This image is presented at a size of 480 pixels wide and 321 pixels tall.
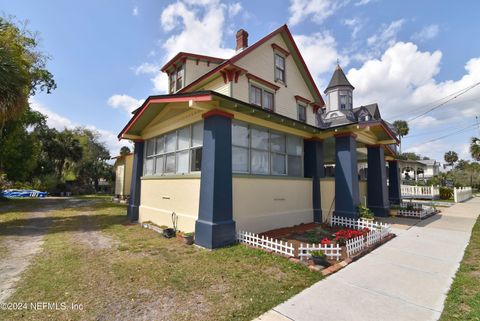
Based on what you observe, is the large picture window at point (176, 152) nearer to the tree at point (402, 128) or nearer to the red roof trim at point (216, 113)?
the red roof trim at point (216, 113)

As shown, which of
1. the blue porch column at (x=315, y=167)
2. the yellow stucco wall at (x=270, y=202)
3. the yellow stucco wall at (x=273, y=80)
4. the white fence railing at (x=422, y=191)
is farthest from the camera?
the white fence railing at (x=422, y=191)

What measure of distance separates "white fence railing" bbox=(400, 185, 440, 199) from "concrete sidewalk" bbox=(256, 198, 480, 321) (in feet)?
70.3

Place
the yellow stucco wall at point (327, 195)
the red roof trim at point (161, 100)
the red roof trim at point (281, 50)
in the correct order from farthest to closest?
the red roof trim at point (281, 50) < the yellow stucco wall at point (327, 195) < the red roof trim at point (161, 100)

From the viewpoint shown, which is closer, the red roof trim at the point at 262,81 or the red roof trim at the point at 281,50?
the red roof trim at the point at 262,81

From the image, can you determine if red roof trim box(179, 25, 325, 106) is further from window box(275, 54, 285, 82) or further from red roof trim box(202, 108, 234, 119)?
red roof trim box(202, 108, 234, 119)

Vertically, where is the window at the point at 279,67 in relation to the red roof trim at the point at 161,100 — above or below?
above

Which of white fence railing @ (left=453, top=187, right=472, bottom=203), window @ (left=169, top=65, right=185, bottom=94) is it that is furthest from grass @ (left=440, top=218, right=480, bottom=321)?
white fence railing @ (left=453, top=187, right=472, bottom=203)

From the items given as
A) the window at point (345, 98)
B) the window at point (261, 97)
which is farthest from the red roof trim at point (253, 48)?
the window at point (345, 98)

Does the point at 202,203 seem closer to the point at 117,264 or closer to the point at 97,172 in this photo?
the point at 117,264

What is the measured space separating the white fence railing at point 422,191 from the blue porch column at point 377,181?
15798mm

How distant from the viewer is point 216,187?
7.04 m

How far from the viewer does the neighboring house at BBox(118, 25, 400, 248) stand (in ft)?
24.1

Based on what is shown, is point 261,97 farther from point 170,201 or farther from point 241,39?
point 170,201

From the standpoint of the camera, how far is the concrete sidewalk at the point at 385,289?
12.0ft
